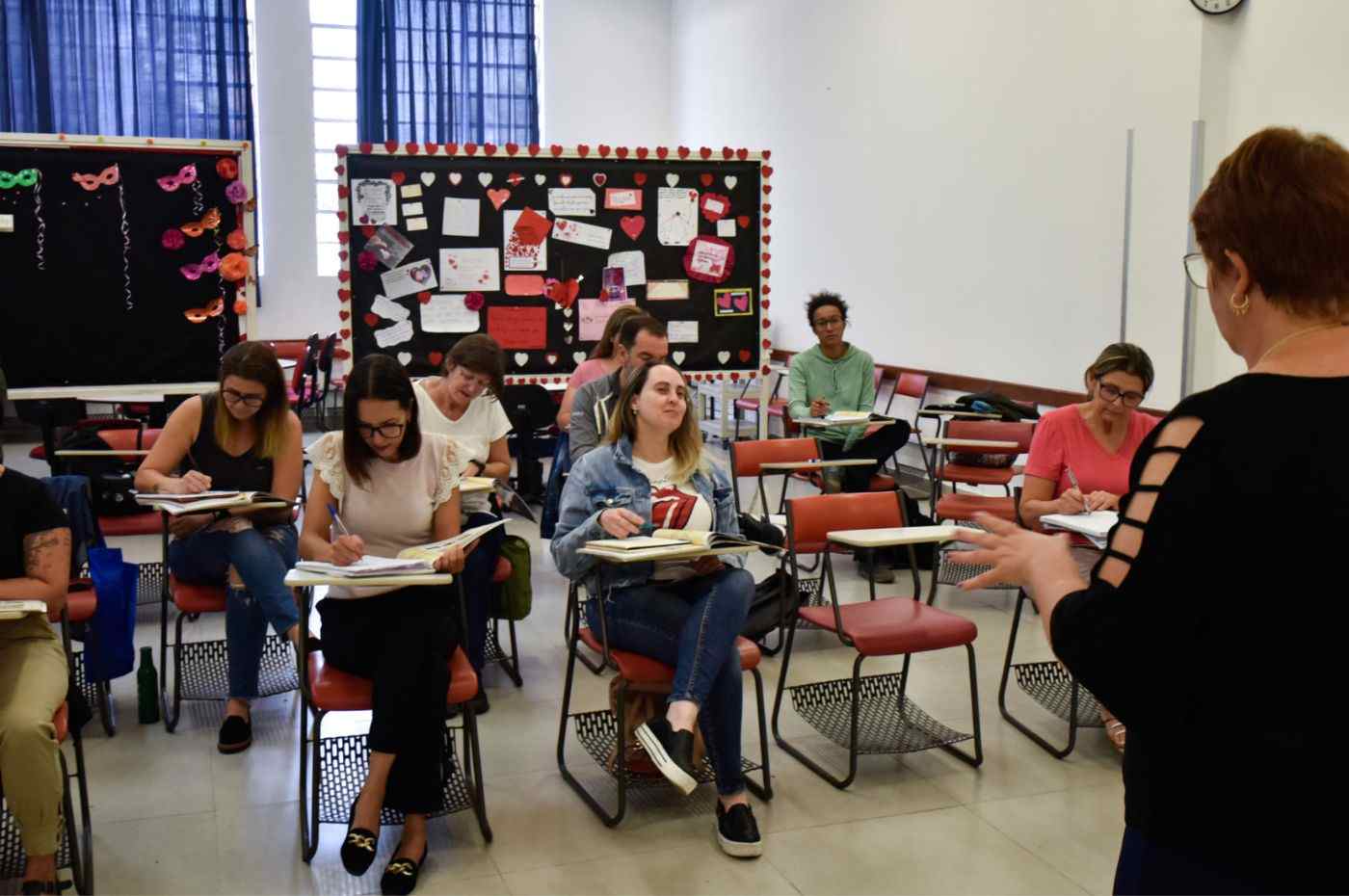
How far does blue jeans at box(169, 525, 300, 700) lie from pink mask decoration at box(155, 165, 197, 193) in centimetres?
291

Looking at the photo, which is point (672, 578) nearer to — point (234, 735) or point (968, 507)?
point (234, 735)

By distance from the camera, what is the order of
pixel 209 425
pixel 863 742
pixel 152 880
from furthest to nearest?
1. pixel 209 425
2. pixel 863 742
3. pixel 152 880

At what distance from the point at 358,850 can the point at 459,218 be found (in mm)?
4602

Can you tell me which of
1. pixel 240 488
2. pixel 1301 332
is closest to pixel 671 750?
pixel 240 488

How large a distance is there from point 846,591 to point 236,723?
9.28 ft

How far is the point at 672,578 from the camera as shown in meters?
3.22

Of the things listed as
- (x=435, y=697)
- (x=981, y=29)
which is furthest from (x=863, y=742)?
(x=981, y=29)

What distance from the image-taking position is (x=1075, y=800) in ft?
10.8

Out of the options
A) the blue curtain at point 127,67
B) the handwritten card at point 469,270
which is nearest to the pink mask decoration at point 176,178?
the handwritten card at point 469,270

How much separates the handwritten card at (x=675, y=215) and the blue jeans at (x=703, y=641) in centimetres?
431

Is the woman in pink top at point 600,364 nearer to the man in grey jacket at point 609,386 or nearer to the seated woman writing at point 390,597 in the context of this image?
the man in grey jacket at point 609,386

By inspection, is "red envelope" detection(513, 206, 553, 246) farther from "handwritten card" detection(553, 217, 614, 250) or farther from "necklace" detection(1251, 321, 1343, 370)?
"necklace" detection(1251, 321, 1343, 370)

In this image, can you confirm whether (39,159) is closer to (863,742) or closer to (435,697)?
(435,697)

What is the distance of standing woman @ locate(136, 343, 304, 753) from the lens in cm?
365
